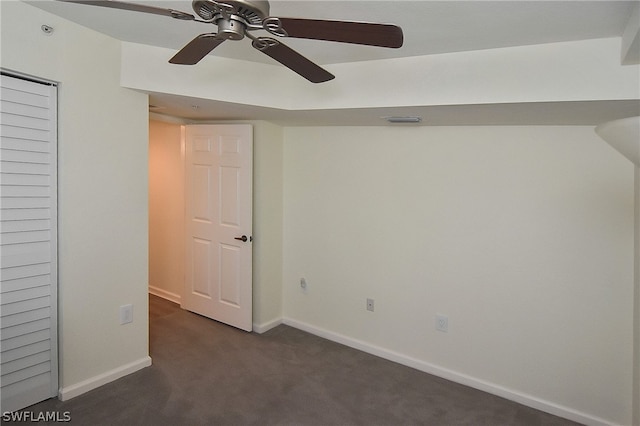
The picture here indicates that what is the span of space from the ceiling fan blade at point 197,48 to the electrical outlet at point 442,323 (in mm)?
2427

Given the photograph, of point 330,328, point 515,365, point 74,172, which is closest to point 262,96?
point 74,172

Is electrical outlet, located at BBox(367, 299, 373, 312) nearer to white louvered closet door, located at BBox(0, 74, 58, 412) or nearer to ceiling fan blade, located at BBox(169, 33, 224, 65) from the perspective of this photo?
white louvered closet door, located at BBox(0, 74, 58, 412)

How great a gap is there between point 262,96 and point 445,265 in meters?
1.82

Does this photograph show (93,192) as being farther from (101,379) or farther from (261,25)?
(261,25)

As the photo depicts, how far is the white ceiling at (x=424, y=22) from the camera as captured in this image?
1740 mm

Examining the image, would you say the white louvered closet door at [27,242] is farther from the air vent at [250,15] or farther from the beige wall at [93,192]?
the air vent at [250,15]

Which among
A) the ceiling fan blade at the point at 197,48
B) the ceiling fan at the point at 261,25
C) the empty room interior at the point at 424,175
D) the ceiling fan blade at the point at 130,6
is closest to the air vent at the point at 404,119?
the empty room interior at the point at 424,175

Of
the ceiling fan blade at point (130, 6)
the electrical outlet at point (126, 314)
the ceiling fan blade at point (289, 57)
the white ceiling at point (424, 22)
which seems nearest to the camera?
the ceiling fan blade at point (130, 6)

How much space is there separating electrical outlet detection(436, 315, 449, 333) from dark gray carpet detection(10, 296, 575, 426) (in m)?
0.37

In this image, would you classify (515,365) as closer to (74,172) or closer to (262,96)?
(262,96)

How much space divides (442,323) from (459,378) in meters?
0.40

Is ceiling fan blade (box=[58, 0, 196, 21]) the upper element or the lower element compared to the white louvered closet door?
upper

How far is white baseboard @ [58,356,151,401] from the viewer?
98.5 inches

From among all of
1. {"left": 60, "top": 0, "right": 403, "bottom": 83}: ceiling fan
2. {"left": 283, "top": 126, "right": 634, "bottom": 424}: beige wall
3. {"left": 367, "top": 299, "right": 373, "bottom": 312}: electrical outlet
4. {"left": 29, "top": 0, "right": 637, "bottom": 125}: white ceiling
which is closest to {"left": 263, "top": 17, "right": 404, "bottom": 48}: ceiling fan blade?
{"left": 60, "top": 0, "right": 403, "bottom": 83}: ceiling fan
